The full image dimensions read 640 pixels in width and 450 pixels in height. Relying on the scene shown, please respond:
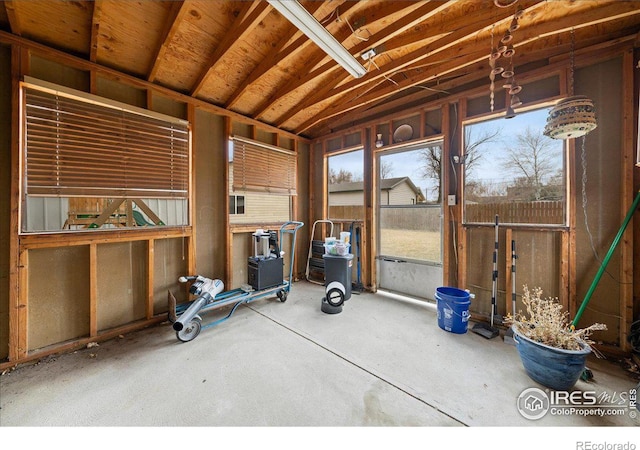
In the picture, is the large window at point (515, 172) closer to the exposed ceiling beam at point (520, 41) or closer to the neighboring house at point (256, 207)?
the exposed ceiling beam at point (520, 41)

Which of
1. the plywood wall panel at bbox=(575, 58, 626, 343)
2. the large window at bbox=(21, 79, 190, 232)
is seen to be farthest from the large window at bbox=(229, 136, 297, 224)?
the plywood wall panel at bbox=(575, 58, 626, 343)

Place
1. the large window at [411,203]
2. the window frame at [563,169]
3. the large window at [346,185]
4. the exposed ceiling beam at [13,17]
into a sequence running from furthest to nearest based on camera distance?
the large window at [346,185] < the large window at [411,203] < the window frame at [563,169] < the exposed ceiling beam at [13,17]

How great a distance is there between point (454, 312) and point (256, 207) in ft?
11.2

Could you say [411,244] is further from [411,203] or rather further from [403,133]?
[403,133]

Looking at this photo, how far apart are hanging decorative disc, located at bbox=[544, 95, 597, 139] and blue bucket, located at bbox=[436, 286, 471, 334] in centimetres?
187

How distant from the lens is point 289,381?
1931 mm

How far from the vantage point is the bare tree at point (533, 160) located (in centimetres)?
268

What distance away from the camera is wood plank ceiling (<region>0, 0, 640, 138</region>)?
6.86 ft

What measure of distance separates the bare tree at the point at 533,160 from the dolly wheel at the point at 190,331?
166 inches

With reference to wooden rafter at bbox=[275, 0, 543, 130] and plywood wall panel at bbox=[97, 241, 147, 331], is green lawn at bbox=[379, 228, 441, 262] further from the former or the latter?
plywood wall panel at bbox=[97, 241, 147, 331]

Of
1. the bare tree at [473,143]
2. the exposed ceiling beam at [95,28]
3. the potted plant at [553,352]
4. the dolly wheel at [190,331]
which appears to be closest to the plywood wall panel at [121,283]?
the dolly wheel at [190,331]

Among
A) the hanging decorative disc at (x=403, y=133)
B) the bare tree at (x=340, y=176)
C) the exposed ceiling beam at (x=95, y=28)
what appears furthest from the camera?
the bare tree at (x=340, y=176)

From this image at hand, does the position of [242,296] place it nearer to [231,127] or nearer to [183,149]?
[183,149]

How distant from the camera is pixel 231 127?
12.4 feet
